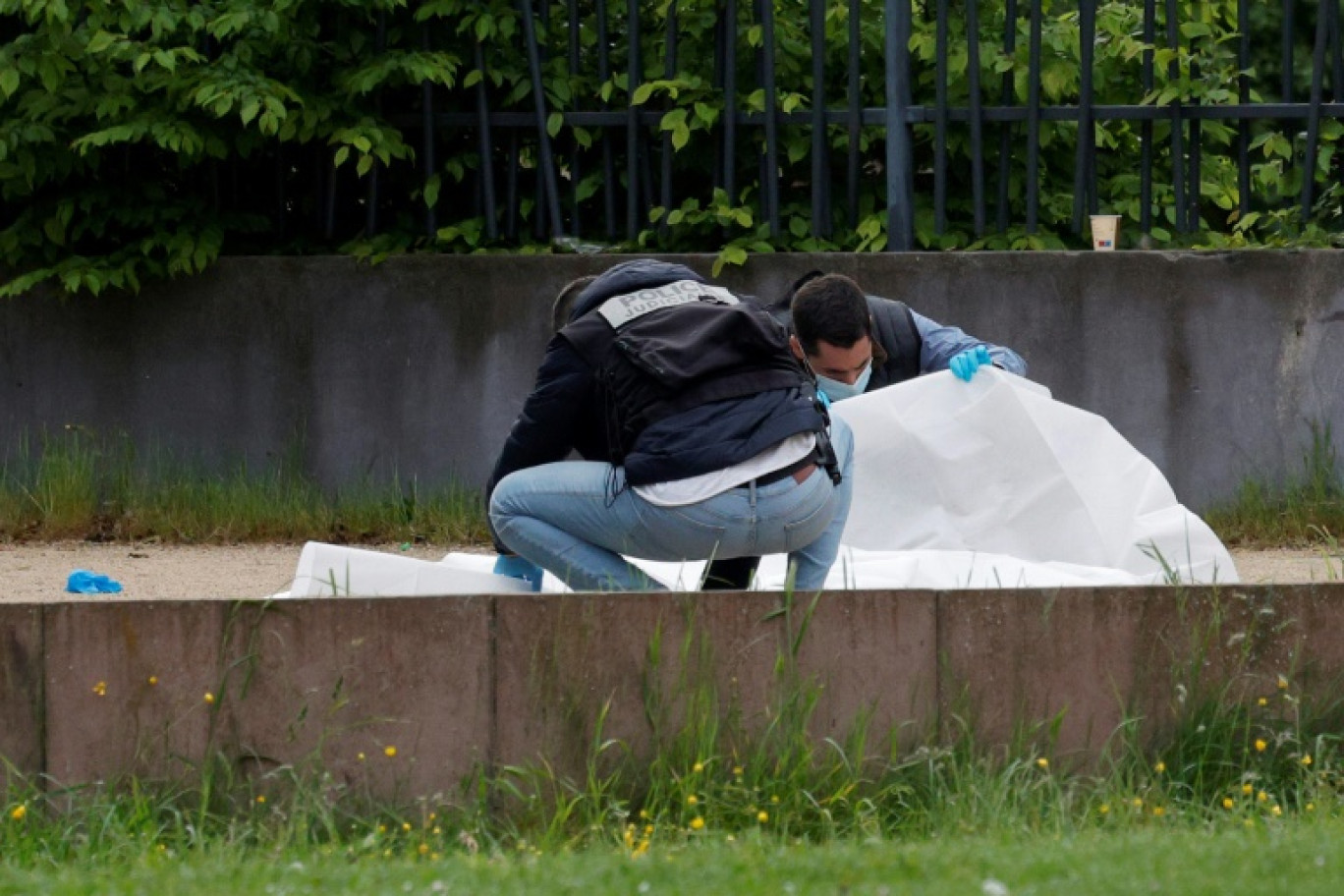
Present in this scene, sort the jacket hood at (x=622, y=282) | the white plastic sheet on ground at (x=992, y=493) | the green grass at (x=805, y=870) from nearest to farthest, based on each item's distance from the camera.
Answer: the green grass at (x=805, y=870)
the jacket hood at (x=622, y=282)
the white plastic sheet on ground at (x=992, y=493)

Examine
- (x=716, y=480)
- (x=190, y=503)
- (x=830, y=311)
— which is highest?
(x=830, y=311)

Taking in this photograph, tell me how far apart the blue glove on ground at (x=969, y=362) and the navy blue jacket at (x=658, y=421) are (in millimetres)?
1535

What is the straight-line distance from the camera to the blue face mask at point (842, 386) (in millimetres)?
6254

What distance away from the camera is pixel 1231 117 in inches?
327

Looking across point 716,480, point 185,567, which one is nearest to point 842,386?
point 716,480

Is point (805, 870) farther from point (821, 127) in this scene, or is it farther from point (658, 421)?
point (821, 127)

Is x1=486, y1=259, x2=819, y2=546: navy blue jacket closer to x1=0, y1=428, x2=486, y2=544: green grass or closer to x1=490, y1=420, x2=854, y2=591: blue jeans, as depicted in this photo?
x1=490, y1=420, x2=854, y2=591: blue jeans

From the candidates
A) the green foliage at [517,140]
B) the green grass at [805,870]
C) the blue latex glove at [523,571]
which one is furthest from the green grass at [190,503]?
the green grass at [805,870]

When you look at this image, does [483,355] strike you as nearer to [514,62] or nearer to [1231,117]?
[514,62]

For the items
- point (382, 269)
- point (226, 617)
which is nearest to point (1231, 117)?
point (382, 269)

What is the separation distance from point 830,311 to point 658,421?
3.37ft

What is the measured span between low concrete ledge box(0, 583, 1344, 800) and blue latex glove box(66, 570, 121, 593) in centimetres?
245

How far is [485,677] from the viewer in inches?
167

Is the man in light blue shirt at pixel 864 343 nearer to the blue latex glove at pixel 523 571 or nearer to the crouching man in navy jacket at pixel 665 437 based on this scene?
the crouching man in navy jacket at pixel 665 437
